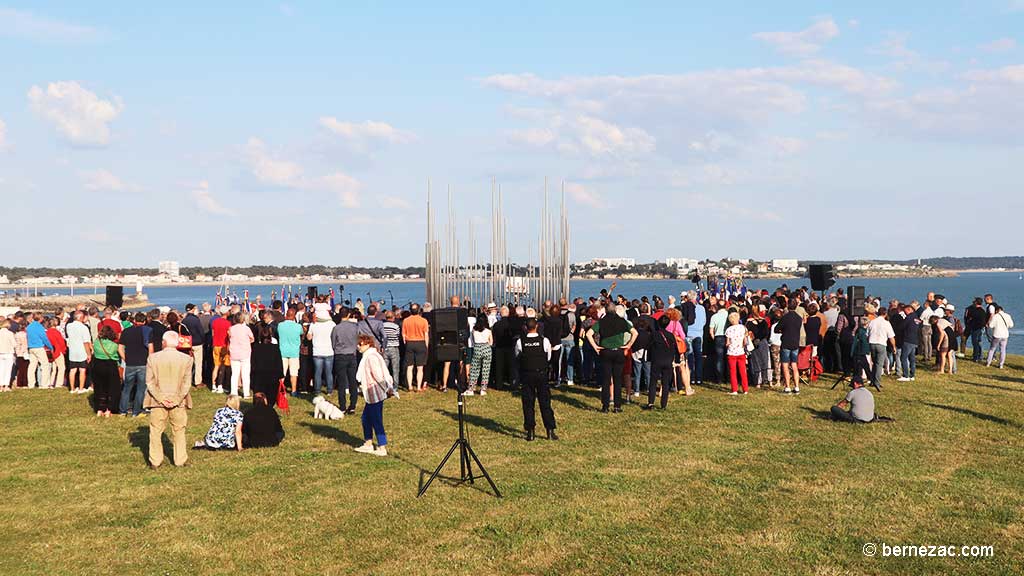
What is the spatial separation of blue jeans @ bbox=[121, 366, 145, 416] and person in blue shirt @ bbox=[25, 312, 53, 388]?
4.74 m

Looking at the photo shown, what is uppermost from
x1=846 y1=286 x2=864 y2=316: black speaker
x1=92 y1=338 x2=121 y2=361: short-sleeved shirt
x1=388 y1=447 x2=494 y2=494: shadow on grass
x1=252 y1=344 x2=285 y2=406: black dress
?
x1=846 y1=286 x2=864 y2=316: black speaker

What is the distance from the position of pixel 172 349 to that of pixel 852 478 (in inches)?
312

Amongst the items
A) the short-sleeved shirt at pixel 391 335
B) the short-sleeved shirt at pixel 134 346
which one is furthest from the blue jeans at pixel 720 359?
the short-sleeved shirt at pixel 134 346

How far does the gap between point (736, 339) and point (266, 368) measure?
26.4 ft

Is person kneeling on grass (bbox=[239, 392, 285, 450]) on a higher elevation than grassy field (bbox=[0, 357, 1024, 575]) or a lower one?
higher

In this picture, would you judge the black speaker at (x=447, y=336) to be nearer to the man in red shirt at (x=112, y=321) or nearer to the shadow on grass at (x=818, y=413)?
the shadow on grass at (x=818, y=413)

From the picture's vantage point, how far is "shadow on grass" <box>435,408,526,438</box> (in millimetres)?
10664

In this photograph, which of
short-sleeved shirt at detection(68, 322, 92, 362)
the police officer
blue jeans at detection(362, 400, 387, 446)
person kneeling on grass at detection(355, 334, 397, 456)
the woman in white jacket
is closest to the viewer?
person kneeling on grass at detection(355, 334, 397, 456)

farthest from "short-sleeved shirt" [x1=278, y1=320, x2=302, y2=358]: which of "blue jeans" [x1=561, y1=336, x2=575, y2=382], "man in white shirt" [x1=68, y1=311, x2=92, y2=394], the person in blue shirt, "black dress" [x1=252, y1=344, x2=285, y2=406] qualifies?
the person in blue shirt

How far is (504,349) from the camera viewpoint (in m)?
14.4

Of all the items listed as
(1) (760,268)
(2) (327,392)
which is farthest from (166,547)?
(1) (760,268)

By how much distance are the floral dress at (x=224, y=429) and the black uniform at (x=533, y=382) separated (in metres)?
3.77

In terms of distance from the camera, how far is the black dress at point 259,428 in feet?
32.3

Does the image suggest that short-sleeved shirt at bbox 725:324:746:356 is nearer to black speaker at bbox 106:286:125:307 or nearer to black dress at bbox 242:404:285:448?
black dress at bbox 242:404:285:448
